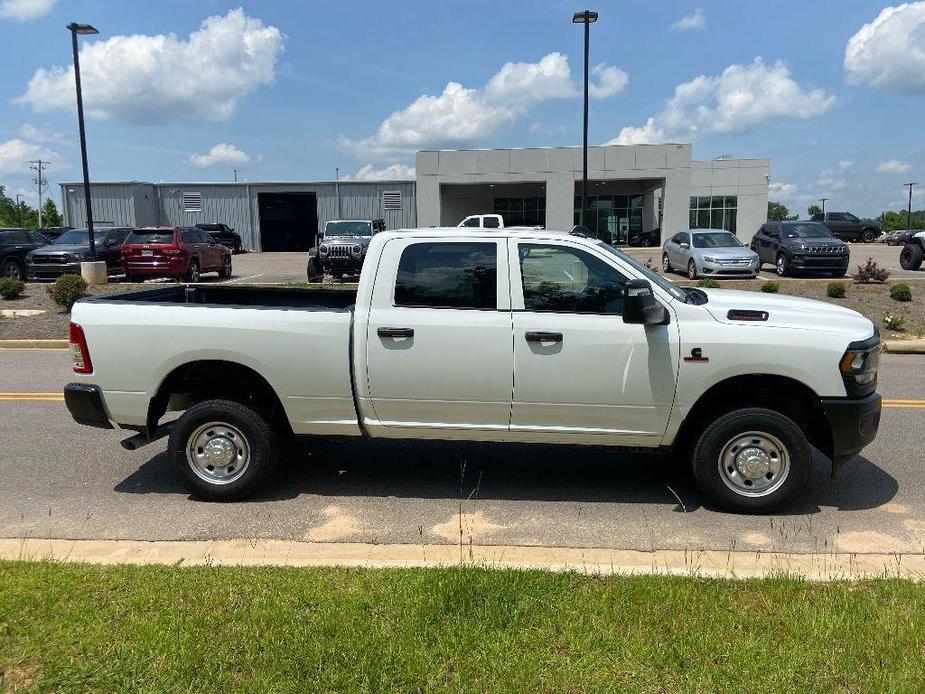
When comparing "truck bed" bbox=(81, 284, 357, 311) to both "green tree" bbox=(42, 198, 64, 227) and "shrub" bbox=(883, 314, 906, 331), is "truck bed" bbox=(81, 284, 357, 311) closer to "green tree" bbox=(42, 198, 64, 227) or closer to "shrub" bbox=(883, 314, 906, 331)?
"shrub" bbox=(883, 314, 906, 331)

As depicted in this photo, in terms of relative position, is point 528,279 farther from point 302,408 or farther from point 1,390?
point 1,390

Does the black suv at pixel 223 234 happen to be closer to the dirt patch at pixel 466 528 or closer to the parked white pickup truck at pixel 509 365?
the parked white pickup truck at pixel 509 365

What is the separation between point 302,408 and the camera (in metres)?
4.97

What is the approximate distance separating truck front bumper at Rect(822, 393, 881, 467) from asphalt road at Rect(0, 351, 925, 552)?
55 cm

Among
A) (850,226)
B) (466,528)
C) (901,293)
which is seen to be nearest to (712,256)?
(901,293)

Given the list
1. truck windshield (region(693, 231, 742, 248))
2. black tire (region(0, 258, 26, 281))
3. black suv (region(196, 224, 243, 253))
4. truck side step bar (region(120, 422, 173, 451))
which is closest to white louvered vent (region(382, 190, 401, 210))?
black suv (region(196, 224, 243, 253))

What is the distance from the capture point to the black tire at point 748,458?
4.67 m

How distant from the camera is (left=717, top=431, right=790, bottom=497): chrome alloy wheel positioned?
4738 mm

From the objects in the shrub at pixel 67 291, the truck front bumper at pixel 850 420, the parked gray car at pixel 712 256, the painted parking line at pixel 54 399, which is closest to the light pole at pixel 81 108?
A: the shrub at pixel 67 291

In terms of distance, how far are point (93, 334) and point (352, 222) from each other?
1973cm

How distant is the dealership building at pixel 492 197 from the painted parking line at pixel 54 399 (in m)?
35.3

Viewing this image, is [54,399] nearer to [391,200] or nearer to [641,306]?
[641,306]

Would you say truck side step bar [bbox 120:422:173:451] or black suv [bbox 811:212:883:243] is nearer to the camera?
truck side step bar [bbox 120:422:173:451]

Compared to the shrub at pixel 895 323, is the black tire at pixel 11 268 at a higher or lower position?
higher
